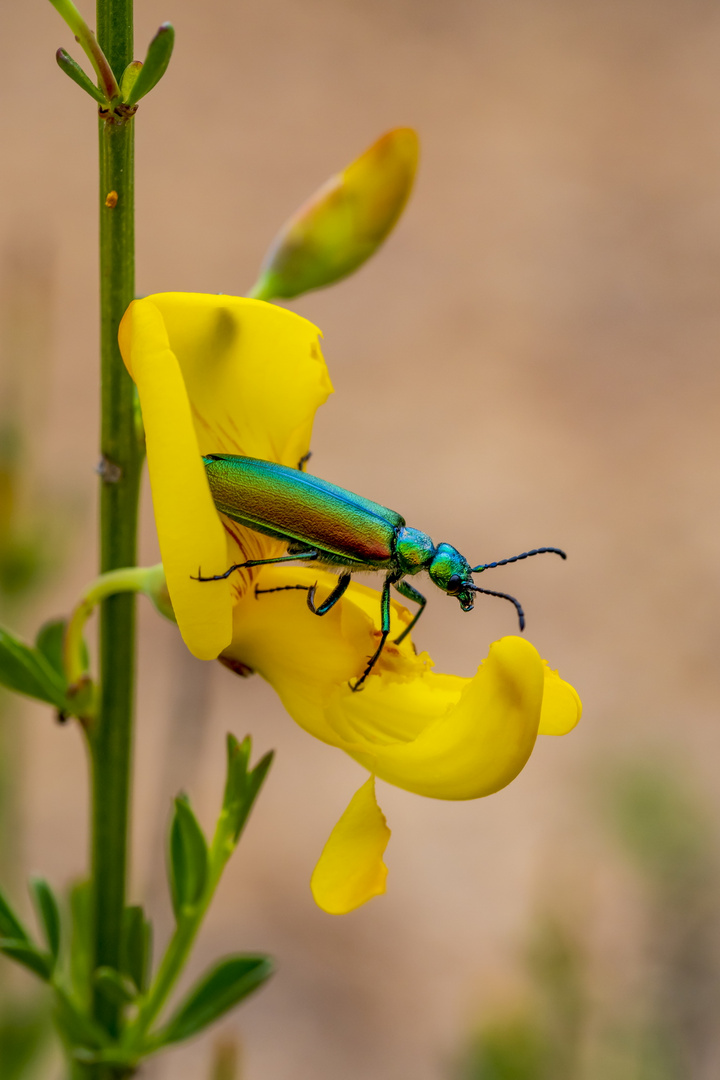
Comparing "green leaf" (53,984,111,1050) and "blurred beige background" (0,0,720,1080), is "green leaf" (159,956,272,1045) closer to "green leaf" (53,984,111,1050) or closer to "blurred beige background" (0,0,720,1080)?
"green leaf" (53,984,111,1050)

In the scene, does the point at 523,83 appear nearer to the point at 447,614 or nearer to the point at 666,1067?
the point at 447,614

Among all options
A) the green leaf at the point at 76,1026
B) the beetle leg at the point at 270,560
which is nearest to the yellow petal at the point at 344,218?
the beetle leg at the point at 270,560

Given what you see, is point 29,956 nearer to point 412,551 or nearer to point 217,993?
point 217,993

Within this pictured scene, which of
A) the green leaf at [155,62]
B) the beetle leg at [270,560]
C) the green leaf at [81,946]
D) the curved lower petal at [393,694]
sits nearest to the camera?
the green leaf at [155,62]

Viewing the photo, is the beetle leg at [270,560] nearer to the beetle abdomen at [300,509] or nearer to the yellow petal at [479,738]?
the beetle abdomen at [300,509]

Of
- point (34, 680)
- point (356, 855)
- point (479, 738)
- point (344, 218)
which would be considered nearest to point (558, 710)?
point (479, 738)

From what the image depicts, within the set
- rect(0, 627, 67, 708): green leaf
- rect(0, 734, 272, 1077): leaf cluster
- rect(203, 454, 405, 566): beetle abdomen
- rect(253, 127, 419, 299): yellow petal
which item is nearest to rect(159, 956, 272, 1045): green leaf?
rect(0, 734, 272, 1077): leaf cluster
